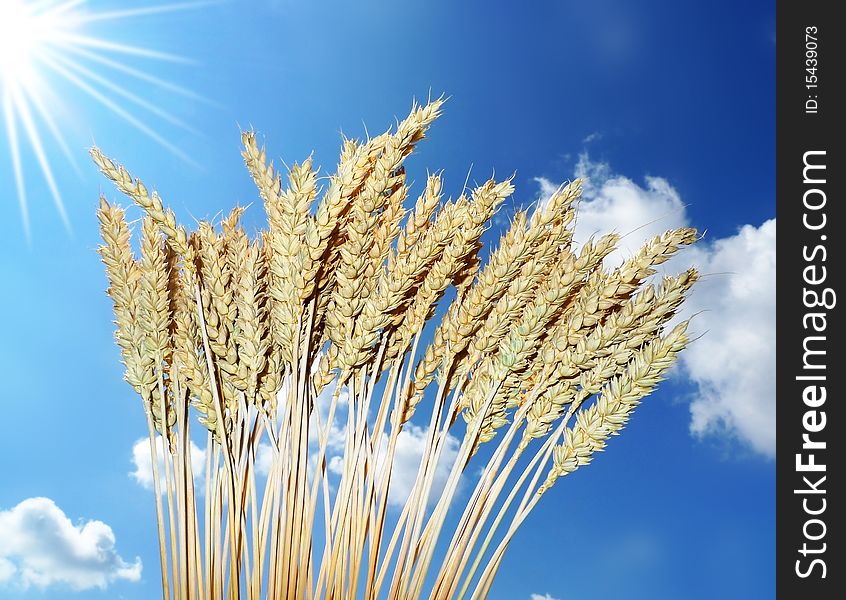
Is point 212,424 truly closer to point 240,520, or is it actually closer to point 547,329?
point 240,520

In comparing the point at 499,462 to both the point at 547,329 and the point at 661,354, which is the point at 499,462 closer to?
the point at 547,329

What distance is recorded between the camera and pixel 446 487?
149 centimetres

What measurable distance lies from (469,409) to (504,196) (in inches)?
19.4

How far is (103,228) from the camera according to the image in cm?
158

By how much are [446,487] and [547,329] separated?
1.39 ft
